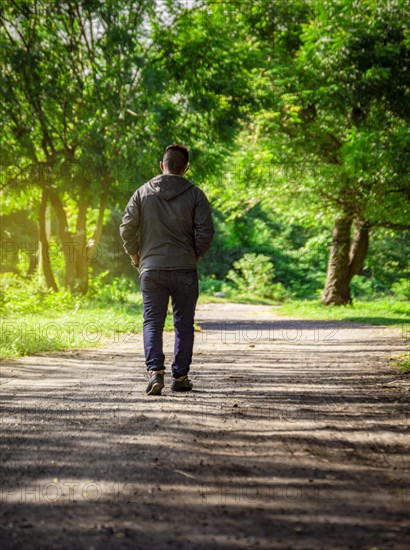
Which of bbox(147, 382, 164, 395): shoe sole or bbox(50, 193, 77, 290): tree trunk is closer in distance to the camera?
bbox(147, 382, 164, 395): shoe sole

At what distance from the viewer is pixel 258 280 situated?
39.1 m

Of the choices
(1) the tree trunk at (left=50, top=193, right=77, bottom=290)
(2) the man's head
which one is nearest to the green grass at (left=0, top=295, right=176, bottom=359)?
(1) the tree trunk at (left=50, top=193, right=77, bottom=290)

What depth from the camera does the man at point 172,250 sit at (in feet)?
19.5

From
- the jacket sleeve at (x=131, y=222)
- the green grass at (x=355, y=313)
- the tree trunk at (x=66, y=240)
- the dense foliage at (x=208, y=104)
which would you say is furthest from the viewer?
the tree trunk at (x=66, y=240)

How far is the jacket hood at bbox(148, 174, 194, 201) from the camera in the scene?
598 centimetres

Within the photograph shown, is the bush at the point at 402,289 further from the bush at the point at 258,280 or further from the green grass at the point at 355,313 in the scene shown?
the green grass at the point at 355,313

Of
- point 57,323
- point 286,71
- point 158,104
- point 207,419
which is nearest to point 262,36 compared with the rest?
point 286,71

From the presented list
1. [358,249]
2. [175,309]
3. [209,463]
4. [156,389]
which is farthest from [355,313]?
[209,463]

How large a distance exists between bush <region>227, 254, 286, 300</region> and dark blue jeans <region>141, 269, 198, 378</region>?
106 ft

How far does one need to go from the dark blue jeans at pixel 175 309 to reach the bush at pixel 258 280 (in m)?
32.4

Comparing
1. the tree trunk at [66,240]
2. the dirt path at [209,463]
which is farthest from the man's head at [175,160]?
the tree trunk at [66,240]

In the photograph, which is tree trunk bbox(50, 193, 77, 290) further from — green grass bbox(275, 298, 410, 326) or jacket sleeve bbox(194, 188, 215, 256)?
jacket sleeve bbox(194, 188, 215, 256)

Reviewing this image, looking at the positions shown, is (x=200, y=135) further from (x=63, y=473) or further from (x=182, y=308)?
(x=63, y=473)

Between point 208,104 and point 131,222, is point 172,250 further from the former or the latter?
point 208,104
